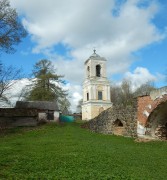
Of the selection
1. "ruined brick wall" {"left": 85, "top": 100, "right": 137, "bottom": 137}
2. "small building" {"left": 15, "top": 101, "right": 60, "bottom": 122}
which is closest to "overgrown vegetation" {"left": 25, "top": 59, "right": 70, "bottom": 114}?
"small building" {"left": 15, "top": 101, "right": 60, "bottom": 122}

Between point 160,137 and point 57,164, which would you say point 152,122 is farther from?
point 57,164

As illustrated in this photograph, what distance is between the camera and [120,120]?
738 inches

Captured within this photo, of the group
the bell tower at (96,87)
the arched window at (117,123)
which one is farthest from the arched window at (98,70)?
the arched window at (117,123)

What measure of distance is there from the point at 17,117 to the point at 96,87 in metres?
21.4

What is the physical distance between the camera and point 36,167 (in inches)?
301

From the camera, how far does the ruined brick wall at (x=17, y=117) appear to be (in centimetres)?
3087

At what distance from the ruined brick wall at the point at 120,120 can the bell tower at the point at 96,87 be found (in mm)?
26692

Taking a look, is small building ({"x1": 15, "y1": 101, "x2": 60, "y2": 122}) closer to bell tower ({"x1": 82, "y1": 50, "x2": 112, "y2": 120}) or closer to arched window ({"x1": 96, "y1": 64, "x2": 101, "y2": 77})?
bell tower ({"x1": 82, "y1": 50, "x2": 112, "y2": 120})

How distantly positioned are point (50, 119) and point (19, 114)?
261 inches

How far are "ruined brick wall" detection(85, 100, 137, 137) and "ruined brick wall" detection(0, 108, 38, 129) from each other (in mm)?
10981

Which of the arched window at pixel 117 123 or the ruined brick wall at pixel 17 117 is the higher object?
the ruined brick wall at pixel 17 117

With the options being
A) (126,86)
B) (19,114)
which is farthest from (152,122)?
(126,86)

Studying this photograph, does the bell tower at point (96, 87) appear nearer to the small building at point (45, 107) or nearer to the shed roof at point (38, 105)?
the small building at point (45, 107)

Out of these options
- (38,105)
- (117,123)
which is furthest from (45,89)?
(117,123)
